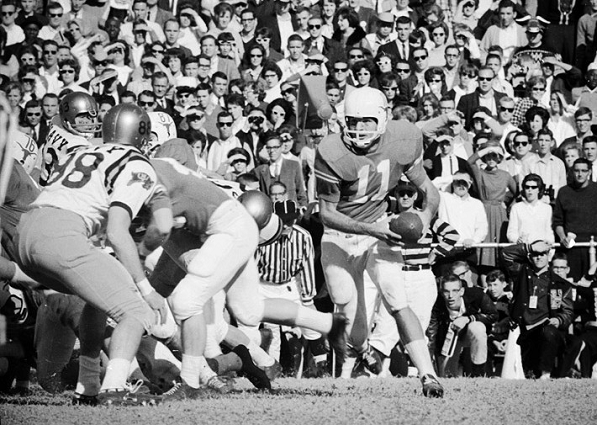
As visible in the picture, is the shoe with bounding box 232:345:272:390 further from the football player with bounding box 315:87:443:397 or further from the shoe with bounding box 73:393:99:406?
the shoe with bounding box 73:393:99:406

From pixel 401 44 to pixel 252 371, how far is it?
23.3ft

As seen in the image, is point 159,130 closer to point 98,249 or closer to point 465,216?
point 98,249

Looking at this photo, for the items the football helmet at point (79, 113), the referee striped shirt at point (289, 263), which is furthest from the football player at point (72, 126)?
the referee striped shirt at point (289, 263)

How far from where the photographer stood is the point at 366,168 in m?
8.65

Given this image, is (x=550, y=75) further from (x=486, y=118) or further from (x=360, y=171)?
(x=360, y=171)

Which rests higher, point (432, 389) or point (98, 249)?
point (98, 249)

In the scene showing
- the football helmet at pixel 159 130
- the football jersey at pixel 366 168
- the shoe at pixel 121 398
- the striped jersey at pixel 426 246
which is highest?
the football helmet at pixel 159 130

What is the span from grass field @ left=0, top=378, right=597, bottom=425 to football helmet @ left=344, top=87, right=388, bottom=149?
177 cm

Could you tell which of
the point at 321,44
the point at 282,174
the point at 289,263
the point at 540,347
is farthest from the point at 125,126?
the point at 321,44

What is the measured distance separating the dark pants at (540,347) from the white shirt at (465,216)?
1210 millimetres

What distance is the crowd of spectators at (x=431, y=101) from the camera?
11.2 meters

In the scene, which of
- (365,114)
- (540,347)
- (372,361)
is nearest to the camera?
(365,114)

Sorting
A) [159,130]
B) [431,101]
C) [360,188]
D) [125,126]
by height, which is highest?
[431,101]

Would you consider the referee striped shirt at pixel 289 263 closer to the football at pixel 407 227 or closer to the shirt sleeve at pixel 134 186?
the football at pixel 407 227
